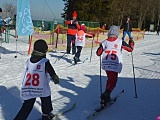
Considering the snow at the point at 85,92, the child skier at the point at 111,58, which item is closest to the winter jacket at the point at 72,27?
the snow at the point at 85,92

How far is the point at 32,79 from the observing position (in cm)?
399

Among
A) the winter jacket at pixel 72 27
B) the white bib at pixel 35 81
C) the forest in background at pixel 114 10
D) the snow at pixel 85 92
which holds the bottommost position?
the snow at pixel 85 92

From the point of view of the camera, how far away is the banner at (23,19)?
10266 millimetres

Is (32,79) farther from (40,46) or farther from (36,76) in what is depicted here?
(40,46)

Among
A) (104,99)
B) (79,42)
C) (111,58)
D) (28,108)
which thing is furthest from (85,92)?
(79,42)

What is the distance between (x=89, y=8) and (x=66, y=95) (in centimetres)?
3484

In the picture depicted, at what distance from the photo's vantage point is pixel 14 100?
18.4 ft

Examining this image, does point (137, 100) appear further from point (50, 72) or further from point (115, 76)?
point (50, 72)

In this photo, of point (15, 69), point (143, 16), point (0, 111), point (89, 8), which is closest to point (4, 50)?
point (15, 69)

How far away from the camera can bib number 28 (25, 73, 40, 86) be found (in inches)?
156

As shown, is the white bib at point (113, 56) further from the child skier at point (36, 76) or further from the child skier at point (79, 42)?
the child skier at point (79, 42)

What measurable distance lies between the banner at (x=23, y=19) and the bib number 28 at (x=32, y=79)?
6.56 metres

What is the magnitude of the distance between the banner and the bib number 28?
656cm

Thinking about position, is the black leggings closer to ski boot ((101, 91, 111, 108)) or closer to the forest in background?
ski boot ((101, 91, 111, 108))
